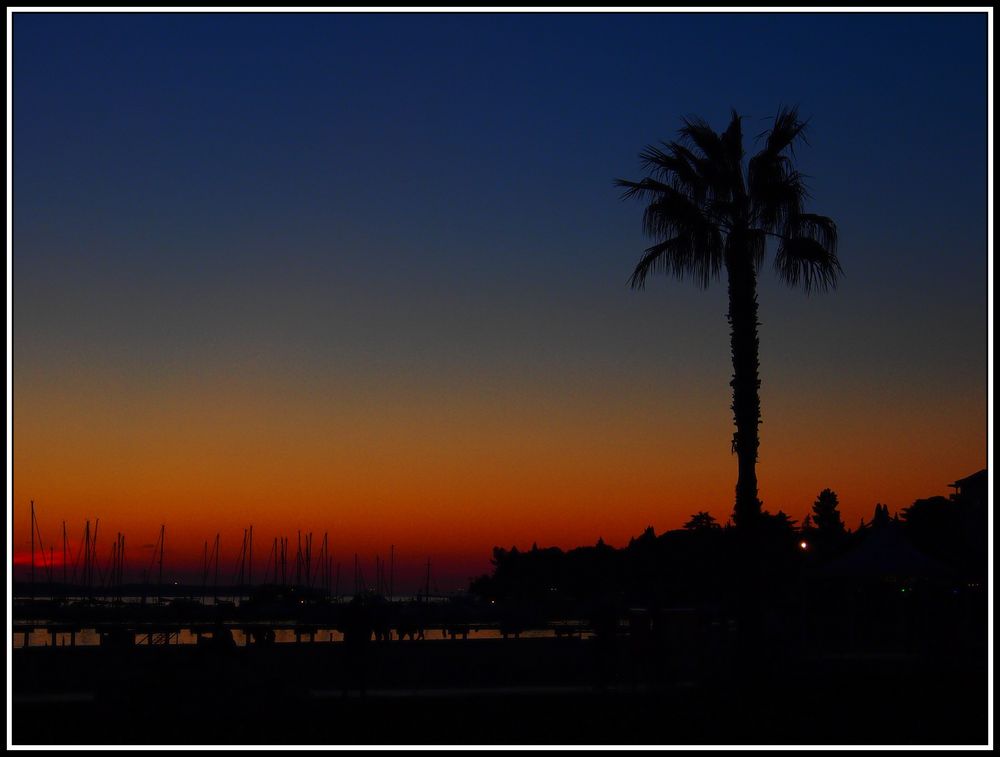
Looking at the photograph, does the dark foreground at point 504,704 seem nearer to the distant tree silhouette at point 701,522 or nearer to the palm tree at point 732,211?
the palm tree at point 732,211

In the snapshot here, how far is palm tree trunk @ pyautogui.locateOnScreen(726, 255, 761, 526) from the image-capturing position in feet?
78.4

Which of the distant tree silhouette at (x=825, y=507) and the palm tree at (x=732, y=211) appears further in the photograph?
the distant tree silhouette at (x=825, y=507)

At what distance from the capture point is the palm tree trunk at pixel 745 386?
23906 millimetres

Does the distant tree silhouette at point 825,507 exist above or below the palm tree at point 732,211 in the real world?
below

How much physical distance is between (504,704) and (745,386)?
8795mm

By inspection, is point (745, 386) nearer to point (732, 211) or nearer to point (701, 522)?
point (732, 211)

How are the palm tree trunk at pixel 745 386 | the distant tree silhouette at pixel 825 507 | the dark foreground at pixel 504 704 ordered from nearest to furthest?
the dark foreground at pixel 504 704
the palm tree trunk at pixel 745 386
the distant tree silhouette at pixel 825 507

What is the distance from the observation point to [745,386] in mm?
24094

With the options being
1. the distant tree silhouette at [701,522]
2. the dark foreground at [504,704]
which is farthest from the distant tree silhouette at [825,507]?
the dark foreground at [504,704]

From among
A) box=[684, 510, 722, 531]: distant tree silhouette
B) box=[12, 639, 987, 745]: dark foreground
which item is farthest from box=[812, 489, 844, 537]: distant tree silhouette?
box=[12, 639, 987, 745]: dark foreground

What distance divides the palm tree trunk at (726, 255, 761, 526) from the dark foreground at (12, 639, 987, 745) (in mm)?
3281

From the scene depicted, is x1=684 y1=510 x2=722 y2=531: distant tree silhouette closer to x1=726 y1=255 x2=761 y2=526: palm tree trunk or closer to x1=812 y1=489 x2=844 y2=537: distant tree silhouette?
x1=812 y1=489 x2=844 y2=537: distant tree silhouette

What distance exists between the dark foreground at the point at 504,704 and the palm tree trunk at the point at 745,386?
3.28 meters

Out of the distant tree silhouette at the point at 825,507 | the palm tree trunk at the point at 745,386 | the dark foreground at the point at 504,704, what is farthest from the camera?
the distant tree silhouette at the point at 825,507
